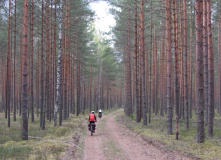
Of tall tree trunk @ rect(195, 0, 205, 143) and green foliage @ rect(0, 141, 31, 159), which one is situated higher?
tall tree trunk @ rect(195, 0, 205, 143)

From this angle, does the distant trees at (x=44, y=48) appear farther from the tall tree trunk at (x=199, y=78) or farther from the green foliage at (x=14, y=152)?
the tall tree trunk at (x=199, y=78)

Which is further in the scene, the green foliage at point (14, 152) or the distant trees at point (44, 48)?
the distant trees at point (44, 48)

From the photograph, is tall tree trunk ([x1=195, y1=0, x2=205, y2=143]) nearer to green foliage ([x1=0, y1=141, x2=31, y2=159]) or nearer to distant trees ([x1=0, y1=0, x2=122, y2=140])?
green foliage ([x1=0, y1=141, x2=31, y2=159])

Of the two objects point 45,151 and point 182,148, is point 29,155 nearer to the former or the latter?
point 45,151

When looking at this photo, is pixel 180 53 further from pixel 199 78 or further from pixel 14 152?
pixel 14 152

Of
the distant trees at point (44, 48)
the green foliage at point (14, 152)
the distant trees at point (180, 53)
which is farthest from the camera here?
the distant trees at point (44, 48)

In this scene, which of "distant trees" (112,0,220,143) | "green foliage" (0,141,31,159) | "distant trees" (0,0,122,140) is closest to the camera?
"green foliage" (0,141,31,159)

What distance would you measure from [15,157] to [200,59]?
856 centimetres

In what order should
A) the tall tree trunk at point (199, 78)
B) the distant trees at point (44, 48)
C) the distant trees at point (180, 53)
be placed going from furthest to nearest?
the distant trees at point (44, 48) → the distant trees at point (180, 53) → the tall tree trunk at point (199, 78)

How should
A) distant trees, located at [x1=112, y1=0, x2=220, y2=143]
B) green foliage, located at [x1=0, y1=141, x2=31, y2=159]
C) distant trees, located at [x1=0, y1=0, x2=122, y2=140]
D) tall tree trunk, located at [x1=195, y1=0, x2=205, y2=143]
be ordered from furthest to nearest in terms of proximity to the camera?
distant trees, located at [x1=0, y1=0, x2=122, y2=140], distant trees, located at [x1=112, y1=0, x2=220, y2=143], tall tree trunk, located at [x1=195, y1=0, x2=205, y2=143], green foliage, located at [x1=0, y1=141, x2=31, y2=159]

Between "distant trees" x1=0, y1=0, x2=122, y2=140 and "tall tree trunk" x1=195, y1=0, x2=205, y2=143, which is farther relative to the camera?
"distant trees" x1=0, y1=0, x2=122, y2=140

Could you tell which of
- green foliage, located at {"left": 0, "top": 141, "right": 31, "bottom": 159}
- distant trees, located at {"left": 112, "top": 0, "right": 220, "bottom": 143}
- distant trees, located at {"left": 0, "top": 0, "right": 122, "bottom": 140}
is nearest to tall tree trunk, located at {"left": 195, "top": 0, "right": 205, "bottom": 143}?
distant trees, located at {"left": 112, "top": 0, "right": 220, "bottom": 143}

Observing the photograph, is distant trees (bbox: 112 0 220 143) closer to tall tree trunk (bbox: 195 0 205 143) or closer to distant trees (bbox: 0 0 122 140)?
tall tree trunk (bbox: 195 0 205 143)

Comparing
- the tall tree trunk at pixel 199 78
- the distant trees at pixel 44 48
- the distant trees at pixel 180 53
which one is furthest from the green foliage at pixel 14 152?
the tall tree trunk at pixel 199 78
